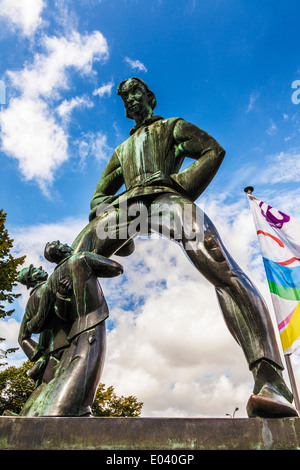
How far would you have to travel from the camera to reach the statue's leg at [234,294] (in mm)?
2396

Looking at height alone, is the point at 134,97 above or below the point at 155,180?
above

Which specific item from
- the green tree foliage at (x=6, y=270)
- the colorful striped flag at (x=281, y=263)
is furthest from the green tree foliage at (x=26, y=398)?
the colorful striped flag at (x=281, y=263)

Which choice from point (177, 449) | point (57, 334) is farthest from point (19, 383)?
point (177, 449)

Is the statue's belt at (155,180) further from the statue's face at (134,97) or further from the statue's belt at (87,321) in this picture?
the statue's belt at (87,321)

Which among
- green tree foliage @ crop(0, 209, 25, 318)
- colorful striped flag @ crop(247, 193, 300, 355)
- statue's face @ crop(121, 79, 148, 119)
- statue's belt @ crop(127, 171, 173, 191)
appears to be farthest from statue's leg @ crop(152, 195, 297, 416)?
green tree foliage @ crop(0, 209, 25, 318)

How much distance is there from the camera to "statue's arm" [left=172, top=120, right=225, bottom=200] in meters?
3.62

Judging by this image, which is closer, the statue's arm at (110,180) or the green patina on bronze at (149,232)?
the green patina on bronze at (149,232)

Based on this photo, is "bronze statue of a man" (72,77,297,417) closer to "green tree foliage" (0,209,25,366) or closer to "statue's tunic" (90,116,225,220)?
"statue's tunic" (90,116,225,220)

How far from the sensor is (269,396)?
2.20 meters

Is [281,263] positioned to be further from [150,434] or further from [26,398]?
[26,398]

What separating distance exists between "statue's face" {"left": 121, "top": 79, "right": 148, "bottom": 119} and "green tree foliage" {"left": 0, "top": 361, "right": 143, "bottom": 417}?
18.7 meters

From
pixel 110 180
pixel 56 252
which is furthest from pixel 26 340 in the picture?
pixel 110 180

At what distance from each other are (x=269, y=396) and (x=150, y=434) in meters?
0.73

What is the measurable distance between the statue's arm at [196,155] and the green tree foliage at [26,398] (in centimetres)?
1909
